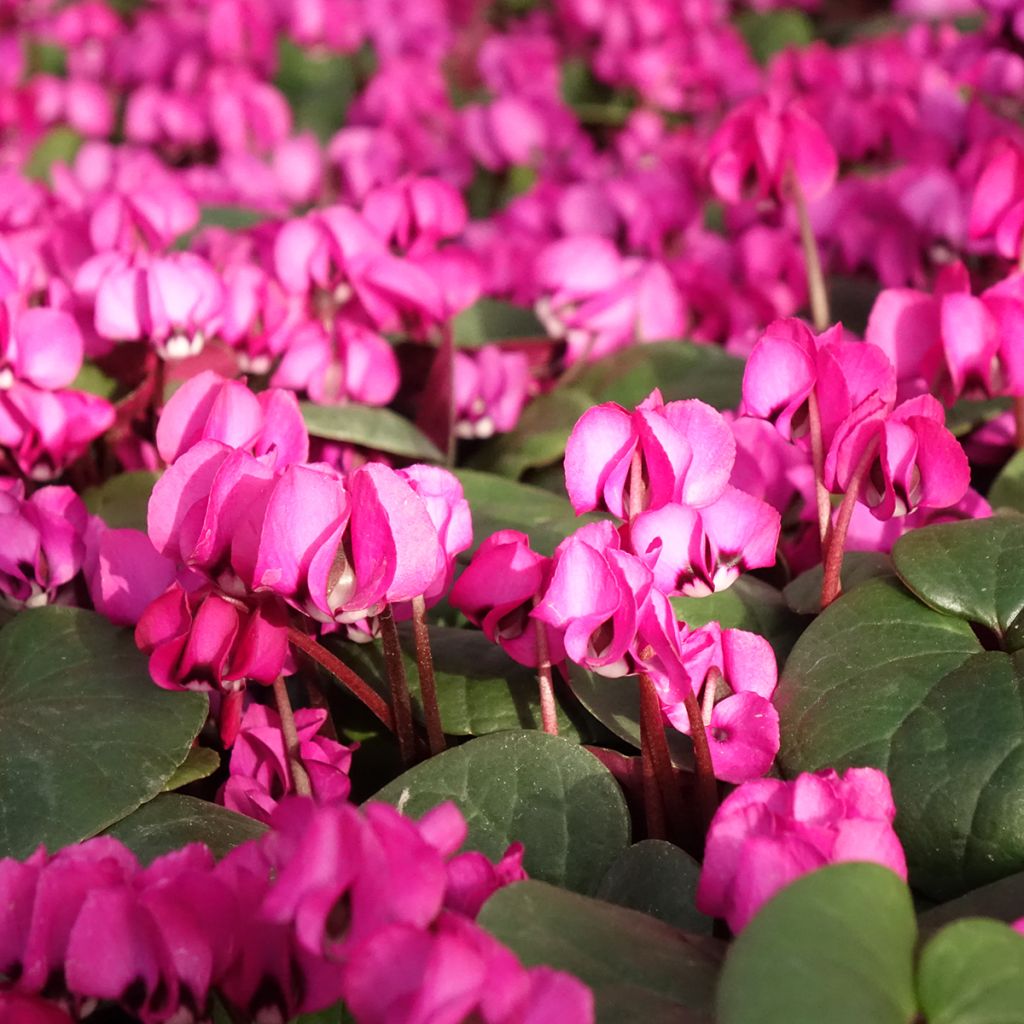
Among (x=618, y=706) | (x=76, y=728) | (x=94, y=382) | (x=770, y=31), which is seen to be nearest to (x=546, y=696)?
(x=618, y=706)

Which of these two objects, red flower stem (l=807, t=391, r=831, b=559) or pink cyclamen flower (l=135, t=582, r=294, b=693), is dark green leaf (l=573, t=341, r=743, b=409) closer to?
red flower stem (l=807, t=391, r=831, b=559)

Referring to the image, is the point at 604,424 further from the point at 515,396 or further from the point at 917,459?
the point at 515,396

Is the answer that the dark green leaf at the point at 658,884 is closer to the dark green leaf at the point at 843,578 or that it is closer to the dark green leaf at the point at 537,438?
the dark green leaf at the point at 843,578

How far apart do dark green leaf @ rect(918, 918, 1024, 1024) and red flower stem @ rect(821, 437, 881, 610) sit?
0.97 ft

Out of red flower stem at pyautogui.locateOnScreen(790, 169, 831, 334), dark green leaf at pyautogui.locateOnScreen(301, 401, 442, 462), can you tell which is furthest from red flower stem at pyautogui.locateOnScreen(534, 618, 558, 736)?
red flower stem at pyautogui.locateOnScreen(790, 169, 831, 334)

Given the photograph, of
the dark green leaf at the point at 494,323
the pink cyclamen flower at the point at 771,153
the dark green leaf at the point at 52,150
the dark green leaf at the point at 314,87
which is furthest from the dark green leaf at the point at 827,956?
the dark green leaf at the point at 314,87

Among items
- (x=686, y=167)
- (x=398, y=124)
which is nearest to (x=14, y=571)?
(x=686, y=167)

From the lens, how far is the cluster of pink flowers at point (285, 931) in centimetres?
47

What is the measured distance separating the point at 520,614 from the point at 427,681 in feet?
0.25

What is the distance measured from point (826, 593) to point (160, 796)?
0.40 m

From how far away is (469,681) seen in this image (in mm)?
846

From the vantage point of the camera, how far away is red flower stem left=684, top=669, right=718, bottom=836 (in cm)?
69

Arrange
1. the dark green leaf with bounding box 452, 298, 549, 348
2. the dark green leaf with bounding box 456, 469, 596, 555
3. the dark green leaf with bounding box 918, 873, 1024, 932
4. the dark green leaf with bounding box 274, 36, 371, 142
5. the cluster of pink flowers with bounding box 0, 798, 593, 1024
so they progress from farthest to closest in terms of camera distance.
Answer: the dark green leaf with bounding box 274, 36, 371, 142 < the dark green leaf with bounding box 452, 298, 549, 348 < the dark green leaf with bounding box 456, 469, 596, 555 < the dark green leaf with bounding box 918, 873, 1024, 932 < the cluster of pink flowers with bounding box 0, 798, 593, 1024

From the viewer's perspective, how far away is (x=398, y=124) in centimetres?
208
